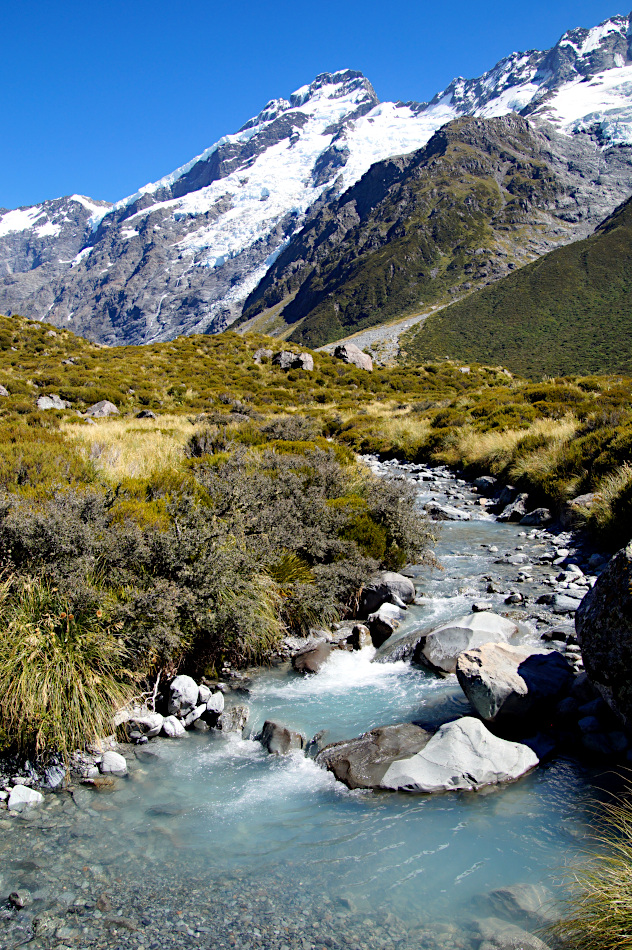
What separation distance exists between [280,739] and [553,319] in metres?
126

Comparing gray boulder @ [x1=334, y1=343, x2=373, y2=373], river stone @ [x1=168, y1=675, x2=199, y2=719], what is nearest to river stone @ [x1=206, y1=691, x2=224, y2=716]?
river stone @ [x1=168, y1=675, x2=199, y2=719]

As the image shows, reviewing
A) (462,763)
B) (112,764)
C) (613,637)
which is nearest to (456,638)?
(462,763)

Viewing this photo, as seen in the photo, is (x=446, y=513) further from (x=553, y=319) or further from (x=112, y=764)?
(x=553, y=319)

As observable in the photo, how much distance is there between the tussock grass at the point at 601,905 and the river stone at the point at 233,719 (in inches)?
139

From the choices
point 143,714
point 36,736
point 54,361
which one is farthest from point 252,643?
point 54,361

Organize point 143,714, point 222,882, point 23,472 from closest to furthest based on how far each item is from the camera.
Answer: point 222,882 → point 143,714 → point 23,472

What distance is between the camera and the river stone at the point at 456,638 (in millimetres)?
6859

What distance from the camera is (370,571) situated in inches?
371

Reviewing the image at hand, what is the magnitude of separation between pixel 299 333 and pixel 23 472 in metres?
198

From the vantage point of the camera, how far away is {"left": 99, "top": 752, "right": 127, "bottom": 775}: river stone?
197 inches

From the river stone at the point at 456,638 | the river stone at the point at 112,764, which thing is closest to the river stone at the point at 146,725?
the river stone at the point at 112,764

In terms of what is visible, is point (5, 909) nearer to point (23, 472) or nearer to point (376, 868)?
point (376, 868)

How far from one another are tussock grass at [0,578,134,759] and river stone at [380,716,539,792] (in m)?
2.97

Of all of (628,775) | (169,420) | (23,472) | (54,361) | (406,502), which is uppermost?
(54,361)
